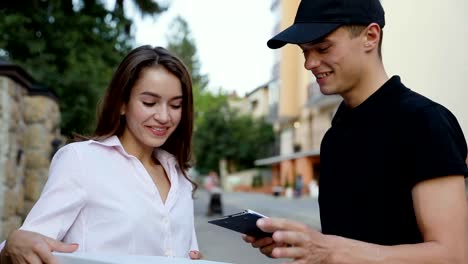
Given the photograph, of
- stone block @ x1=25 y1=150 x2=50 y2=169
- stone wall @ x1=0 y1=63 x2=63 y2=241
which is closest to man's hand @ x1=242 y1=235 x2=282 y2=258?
stone wall @ x1=0 y1=63 x2=63 y2=241

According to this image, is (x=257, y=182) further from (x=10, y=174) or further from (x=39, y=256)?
(x=39, y=256)

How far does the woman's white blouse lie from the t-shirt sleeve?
2.90 feet

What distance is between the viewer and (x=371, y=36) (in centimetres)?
175

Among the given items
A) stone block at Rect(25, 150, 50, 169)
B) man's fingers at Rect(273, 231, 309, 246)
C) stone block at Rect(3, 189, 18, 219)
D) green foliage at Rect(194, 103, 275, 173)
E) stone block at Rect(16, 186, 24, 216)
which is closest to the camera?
man's fingers at Rect(273, 231, 309, 246)

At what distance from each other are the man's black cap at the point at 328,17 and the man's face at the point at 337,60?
0.10 feet

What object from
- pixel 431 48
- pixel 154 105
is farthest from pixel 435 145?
pixel 431 48

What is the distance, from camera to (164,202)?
7.18 feet

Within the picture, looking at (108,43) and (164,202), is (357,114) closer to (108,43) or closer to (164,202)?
(164,202)

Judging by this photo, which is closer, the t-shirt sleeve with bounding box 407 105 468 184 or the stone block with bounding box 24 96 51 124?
the t-shirt sleeve with bounding box 407 105 468 184

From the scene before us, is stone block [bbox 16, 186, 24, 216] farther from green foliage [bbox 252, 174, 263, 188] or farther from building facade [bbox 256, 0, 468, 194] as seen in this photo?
green foliage [bbox 252, 174, 263, 188]

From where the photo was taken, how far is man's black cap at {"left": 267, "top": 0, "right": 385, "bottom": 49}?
170 centimetres

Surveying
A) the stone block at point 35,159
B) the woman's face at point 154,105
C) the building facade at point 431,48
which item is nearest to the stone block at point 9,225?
the stone block at point 35,159

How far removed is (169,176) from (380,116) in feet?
2.88

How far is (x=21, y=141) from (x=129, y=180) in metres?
5.46
